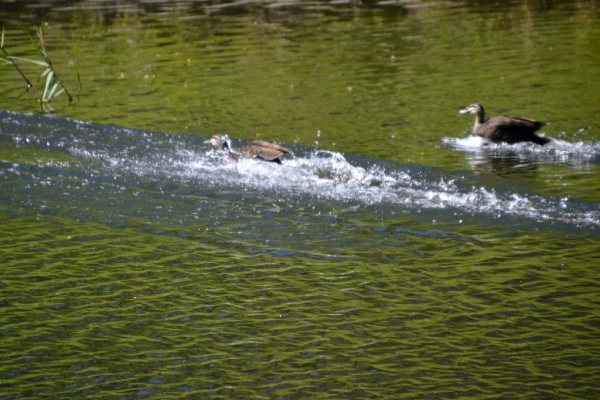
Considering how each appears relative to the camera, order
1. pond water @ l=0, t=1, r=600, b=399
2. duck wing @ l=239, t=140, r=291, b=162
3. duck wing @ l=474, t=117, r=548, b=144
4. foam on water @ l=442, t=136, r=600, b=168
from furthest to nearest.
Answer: duck wing @ l=474, t=117, r=548, b=144 < foam on water @ l=442, t=136, r=600, b=168 < duck wing @ l=239, t=140, r=291, b=162 < pond water @ l=0, t=1, r=600, b=399

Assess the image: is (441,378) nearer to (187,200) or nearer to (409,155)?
(187,200)

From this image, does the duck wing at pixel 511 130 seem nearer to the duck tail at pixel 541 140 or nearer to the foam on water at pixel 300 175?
the duck tail at pixel 541 140

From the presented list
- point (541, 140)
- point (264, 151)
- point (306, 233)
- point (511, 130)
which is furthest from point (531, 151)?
point (306, 233)

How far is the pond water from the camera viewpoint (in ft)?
21.8

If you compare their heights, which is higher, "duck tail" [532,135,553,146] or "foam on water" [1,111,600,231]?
"foam on water" [1,111,600,231]

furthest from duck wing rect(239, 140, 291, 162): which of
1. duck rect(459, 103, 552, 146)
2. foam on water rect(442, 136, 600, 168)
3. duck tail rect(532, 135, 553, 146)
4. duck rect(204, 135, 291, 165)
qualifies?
duck tail rect(532, 135, 553, 146)

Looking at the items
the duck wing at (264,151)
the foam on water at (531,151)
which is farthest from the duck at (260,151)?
the foam on water at (531,151)

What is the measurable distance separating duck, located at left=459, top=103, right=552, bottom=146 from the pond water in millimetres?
158

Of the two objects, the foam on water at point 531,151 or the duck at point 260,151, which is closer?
the duck at point 260,151

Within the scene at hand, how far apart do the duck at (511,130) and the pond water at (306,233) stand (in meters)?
0.16

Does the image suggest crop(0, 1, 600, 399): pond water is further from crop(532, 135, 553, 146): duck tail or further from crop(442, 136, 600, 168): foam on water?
crop(532, 135, 553, 146): duck tail

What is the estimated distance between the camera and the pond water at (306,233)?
262 inches

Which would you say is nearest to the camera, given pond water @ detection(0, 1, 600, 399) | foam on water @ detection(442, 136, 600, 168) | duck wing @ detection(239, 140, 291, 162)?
pond water @ detection(0, 1, 600, 399)

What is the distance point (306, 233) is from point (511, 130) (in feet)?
15.4
